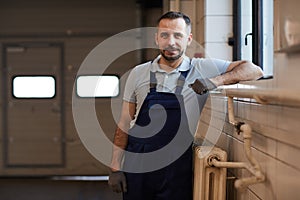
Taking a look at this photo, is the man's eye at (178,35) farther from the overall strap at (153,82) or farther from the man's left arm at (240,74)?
Result: the man's left arm at (240,74)

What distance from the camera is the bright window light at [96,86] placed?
18.5ft

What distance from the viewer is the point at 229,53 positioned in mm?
3176

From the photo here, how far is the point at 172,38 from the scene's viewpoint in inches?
83.5

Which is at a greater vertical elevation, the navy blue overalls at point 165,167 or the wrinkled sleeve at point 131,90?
the wrinkled sleeve at point 131,90

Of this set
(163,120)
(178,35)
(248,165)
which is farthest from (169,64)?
(248,165)

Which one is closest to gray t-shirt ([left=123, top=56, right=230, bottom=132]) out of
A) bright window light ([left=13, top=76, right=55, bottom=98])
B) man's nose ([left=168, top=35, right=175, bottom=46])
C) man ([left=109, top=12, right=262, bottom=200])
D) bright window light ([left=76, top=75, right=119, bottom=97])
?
man ([left=109, top=12, right=262, bottom=200])

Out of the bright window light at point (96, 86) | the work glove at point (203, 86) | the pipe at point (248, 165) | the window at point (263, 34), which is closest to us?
the pipe at point (248, 165)

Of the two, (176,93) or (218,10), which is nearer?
(176,93)

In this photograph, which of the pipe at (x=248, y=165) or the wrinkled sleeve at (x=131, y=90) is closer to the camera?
the pipe at (x=248, y=165)

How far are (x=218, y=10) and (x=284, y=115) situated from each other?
195 cm

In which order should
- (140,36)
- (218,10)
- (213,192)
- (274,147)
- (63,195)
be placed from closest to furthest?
(274,147), (213,192), (218,10), (63,195), (140,36)

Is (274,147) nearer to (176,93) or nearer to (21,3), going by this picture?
(176,93)

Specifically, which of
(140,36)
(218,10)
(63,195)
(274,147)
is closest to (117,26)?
(140,36)

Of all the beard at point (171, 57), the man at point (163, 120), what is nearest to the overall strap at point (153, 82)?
the man at point (163, 120)
